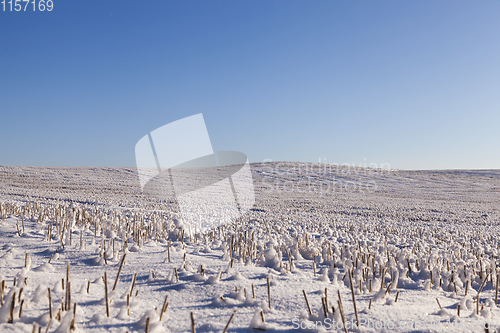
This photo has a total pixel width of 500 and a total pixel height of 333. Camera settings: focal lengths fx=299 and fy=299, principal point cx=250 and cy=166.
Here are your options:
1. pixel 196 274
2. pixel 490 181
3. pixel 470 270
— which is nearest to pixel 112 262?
pixel 196 274

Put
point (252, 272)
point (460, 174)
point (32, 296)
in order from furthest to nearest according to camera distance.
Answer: point (460, 174) → point (252, 272) → point (32, 296)

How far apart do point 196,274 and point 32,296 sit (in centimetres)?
142

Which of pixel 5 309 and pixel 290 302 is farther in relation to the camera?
pixel 290 302

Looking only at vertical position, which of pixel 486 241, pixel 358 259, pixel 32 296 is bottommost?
pixel 486 241

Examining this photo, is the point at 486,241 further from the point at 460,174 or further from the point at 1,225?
the point at 460,174

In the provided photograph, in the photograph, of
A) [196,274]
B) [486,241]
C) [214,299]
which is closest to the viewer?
[214,299]

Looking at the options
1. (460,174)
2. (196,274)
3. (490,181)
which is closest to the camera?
(196,274)

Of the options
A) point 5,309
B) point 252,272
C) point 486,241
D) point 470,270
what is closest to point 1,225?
point 5,309

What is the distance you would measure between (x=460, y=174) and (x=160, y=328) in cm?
5132

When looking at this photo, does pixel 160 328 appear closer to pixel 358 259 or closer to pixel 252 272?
pixel 252 272

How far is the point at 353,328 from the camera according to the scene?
2209 mm

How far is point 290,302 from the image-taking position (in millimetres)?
2721

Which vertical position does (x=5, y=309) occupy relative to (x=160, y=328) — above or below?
above

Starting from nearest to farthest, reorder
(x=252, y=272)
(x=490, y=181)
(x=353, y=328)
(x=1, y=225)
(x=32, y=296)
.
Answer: (x=353, y=328) < (x=32, y=296) < (x=252, y=272) < (x=1, y=225) < (x=490, y=181)
